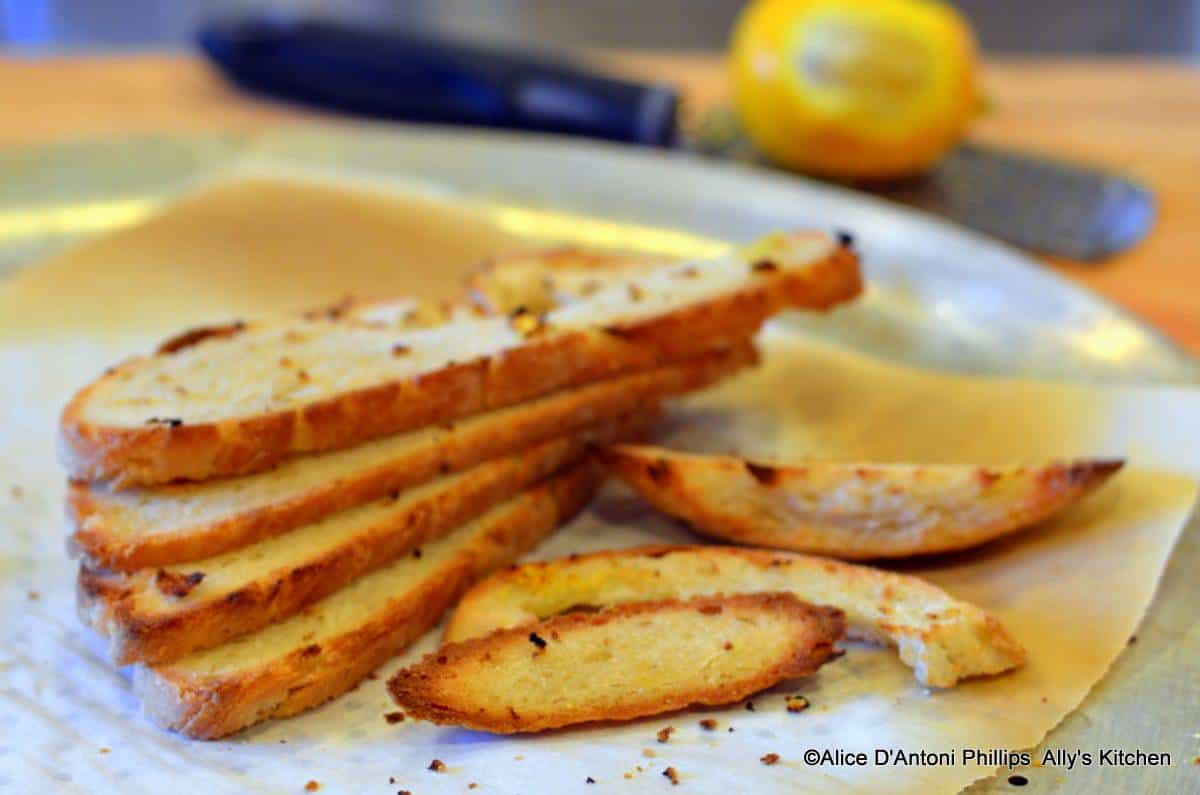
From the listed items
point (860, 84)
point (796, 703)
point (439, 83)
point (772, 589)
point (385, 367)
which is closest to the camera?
point (796, 703)

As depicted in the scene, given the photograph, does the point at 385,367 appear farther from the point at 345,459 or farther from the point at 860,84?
the point at 860,84

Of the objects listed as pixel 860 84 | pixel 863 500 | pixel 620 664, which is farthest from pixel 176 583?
pixel 860 84

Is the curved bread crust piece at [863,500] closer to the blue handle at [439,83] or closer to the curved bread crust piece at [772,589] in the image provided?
the curved bread crust piece at [772,589]

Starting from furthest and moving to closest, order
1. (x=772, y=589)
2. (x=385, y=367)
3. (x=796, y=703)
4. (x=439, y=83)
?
(x=439, y=83)
(x=385, y=367)
(x=772, y=589)
(x=796, y=703)

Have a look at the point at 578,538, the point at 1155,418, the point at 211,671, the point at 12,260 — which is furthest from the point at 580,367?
the point at 12,260

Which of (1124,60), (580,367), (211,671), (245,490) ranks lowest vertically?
(211,671)

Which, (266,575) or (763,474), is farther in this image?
(763,474)

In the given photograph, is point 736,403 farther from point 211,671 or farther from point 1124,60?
point 1124,60
